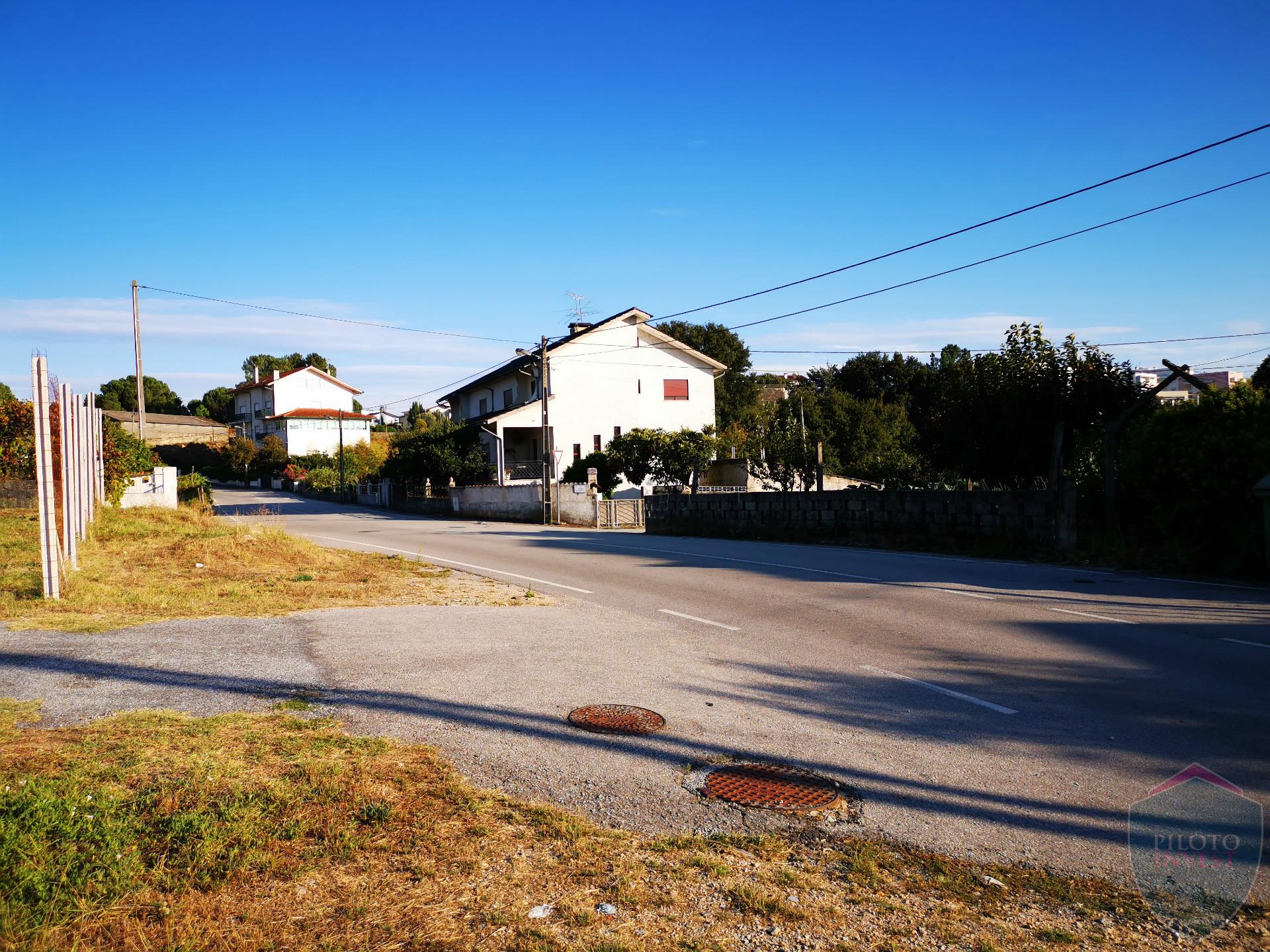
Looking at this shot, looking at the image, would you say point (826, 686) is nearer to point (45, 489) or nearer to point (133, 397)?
point (45, 489)

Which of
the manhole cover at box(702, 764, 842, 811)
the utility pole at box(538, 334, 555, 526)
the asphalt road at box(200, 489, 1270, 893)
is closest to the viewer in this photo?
the manhole cover at box(702, 764, 842, 811)

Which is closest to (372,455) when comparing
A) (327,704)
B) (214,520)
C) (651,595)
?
(214,520)

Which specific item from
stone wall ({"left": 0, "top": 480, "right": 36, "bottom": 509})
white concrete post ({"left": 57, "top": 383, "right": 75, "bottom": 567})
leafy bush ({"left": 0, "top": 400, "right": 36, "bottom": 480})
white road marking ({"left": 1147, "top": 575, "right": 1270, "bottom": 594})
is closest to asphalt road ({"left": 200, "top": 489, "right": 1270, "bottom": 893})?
white road marking ({"left": 1147, "top": 575, "right": 1270, "bottom": 594})

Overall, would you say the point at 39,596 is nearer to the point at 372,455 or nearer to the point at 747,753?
the point at 747,753

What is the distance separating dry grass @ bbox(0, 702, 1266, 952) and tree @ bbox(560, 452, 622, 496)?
38328mm

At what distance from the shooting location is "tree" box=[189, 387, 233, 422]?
116 meters

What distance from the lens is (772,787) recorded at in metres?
5.25

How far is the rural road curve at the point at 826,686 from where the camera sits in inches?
201

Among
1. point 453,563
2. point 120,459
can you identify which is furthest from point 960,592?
point 120,459

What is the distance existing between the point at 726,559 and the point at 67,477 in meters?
11.9

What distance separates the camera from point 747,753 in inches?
232

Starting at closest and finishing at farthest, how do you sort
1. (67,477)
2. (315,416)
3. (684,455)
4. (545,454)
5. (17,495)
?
(67,477)
(17,495)
(545,454)
(684,455)
(315,416)

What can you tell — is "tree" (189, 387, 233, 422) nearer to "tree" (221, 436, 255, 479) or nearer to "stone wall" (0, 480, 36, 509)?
"tree" (221, 436, 255, 479)

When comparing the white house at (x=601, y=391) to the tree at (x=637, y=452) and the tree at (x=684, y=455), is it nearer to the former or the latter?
the tree at (x=637, y=452)
